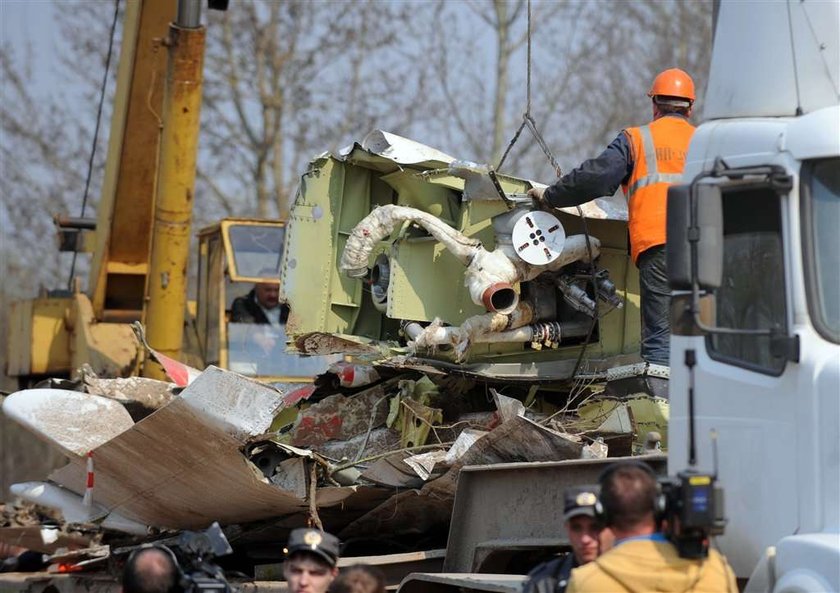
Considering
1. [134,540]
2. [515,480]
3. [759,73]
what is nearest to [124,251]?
[134,540]

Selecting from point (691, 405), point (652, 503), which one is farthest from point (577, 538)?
point (691, 405)

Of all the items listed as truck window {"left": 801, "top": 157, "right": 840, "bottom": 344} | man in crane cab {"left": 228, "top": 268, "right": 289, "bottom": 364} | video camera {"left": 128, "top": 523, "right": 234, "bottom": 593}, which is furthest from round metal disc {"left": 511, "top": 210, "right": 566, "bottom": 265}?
man in crane cab {"left": 228, "top": 268, "right": 289, "bottom": 364}

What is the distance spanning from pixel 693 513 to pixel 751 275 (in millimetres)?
871

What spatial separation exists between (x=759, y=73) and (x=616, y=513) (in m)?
1.68

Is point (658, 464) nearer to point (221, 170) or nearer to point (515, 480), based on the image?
point (515, 480)

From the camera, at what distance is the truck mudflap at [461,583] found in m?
5.01

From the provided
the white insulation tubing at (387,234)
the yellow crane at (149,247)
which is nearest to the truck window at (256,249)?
the yellow crane at (149,247)

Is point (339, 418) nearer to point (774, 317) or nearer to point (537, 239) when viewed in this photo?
point (537, 239)

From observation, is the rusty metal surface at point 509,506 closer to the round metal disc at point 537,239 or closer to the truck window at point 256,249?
the round metal disc at point 537,239

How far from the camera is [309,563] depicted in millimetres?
4863

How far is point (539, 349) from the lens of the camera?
23.1ft

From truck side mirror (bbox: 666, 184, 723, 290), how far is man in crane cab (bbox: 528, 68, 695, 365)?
1634mm

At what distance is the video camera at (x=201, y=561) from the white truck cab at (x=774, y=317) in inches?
61.6

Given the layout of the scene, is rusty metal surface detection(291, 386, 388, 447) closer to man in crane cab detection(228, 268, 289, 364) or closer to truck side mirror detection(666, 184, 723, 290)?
truck side mirror detection(666, 184, 723, 290)
